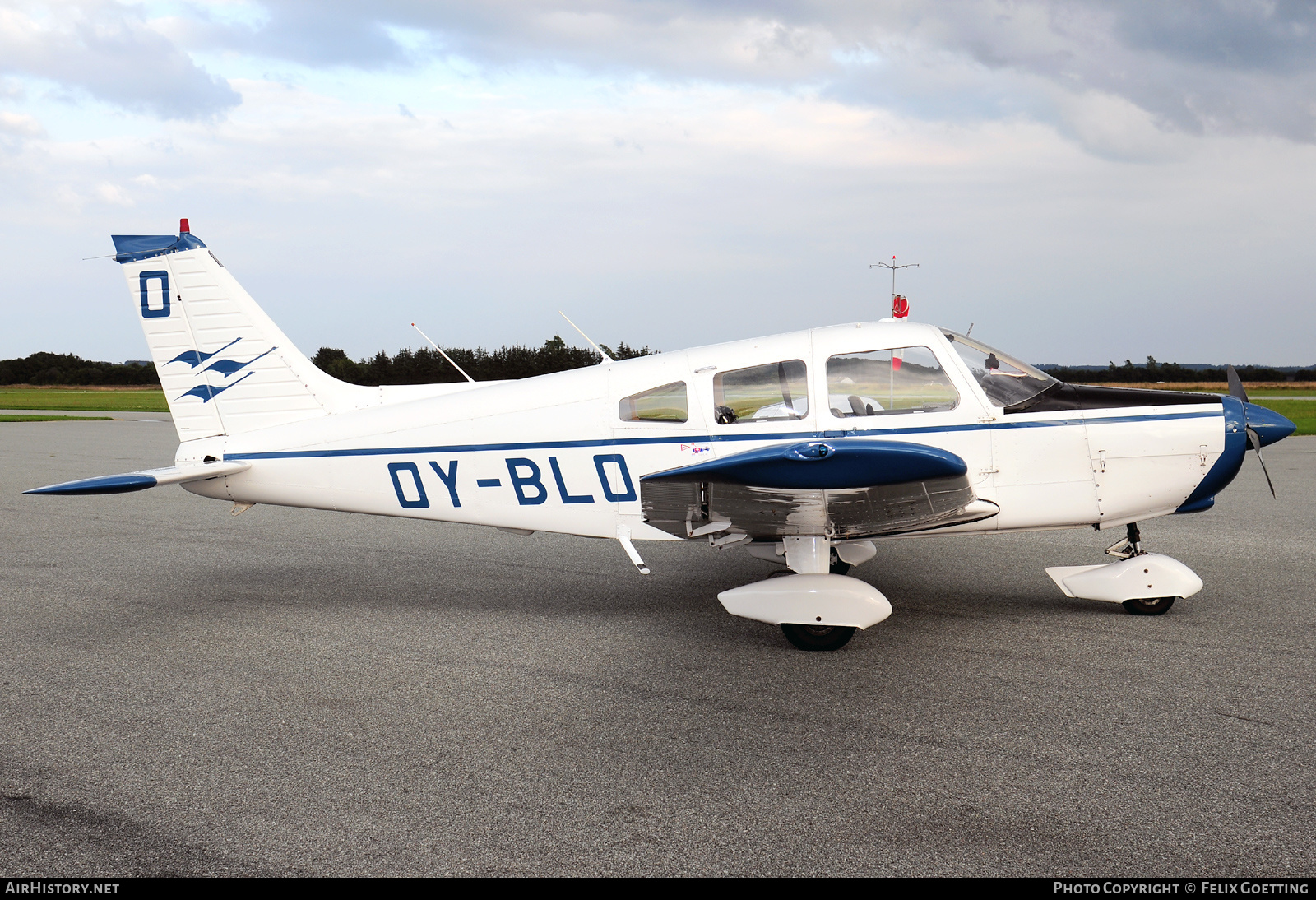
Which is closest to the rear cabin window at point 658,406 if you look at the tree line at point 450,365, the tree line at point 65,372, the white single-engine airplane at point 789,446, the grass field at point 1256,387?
the white single-engine airplane at point 789,446

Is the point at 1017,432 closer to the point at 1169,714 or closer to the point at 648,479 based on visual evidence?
the point at 1169,714

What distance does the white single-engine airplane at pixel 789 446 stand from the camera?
523cm

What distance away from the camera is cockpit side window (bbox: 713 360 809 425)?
18.0ft

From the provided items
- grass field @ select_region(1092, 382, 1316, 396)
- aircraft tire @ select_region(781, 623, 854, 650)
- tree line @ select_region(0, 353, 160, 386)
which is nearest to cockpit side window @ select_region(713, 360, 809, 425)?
aircraft tire @ select_region(781, 623, 854, 650)

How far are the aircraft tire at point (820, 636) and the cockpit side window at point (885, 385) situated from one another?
1289 mm

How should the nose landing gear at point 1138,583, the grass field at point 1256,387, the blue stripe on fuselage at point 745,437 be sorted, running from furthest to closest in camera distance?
the grass field at point 1256,387 < the nose landing gear at point 1138,583 < the blue stripe on fuselage at point 745,437

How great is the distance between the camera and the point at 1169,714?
13.1 ft

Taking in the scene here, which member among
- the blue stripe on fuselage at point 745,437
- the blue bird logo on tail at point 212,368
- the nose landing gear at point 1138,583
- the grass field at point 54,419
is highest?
the blue bird logo on tail at point 212,368

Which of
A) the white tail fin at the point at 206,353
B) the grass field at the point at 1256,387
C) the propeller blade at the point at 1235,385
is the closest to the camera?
the propeller blade at the point at 1235,385

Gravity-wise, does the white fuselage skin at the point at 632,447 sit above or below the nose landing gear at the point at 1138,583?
above

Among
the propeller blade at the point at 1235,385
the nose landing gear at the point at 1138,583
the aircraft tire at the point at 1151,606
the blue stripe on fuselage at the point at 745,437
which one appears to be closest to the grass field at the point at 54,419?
the blue stripe on fuselage at the point at 745,437

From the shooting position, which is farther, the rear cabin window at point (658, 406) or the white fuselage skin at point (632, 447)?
the rear cabin window at point (658, 406)

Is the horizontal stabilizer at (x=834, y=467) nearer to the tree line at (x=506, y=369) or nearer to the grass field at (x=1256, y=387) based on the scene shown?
the tree line at (x=506, y=369)

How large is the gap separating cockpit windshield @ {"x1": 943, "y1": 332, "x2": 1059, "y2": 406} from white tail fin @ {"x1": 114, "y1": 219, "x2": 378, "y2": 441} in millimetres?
4350
